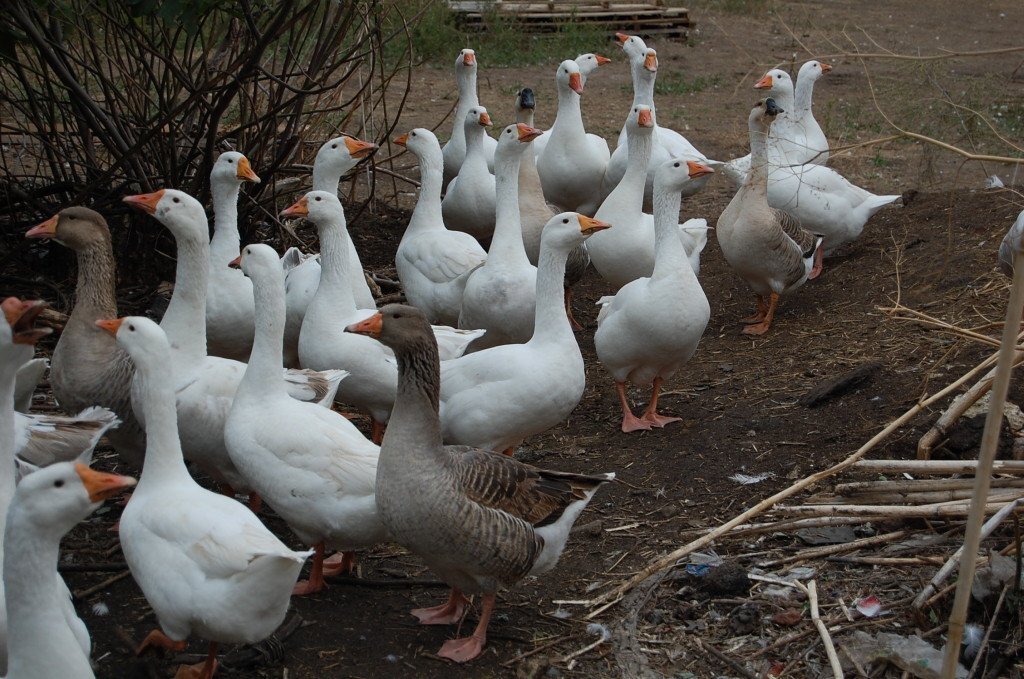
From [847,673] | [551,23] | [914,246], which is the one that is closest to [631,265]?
[914,246]

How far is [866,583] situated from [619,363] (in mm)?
2367

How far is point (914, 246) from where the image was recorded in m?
8.59

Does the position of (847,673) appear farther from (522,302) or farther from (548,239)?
(522,302)

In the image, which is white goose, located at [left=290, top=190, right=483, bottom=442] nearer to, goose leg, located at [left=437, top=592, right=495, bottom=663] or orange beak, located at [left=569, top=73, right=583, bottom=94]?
goose leg, located at [left=437, top=592, right=495, bottom=663]

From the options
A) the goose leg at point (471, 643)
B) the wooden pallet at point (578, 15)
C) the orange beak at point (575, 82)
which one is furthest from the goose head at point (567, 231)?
the wooden pallet at point (578, 15)

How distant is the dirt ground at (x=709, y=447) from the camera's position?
4.27 m

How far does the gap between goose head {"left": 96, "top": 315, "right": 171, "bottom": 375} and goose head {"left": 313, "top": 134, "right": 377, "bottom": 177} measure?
2.90 meters

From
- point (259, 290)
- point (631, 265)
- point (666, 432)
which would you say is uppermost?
point (259, 290)

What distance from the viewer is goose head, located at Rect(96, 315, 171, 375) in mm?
4160

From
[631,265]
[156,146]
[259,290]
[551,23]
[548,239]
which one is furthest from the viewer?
[551,23]

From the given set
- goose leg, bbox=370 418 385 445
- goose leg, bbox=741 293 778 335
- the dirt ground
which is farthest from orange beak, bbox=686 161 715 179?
goose leg, bbox=370 418 385 445

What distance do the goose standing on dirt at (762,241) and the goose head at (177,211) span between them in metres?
3.99

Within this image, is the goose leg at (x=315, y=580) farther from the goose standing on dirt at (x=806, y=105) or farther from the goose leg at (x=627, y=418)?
the goose standing on dirt at (x=806, y=105)

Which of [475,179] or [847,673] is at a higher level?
[475,179]
